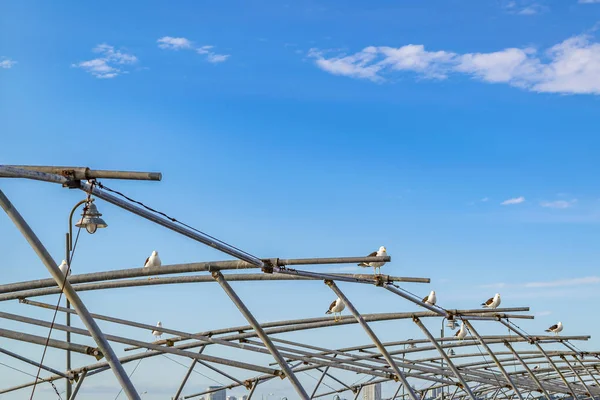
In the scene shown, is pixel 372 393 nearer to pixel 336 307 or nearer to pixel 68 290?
pixel 336 307

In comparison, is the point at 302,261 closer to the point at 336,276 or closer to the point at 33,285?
the point at 336,276

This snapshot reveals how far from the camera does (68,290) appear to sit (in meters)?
12.5

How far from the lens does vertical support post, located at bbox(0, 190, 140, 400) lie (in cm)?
1150

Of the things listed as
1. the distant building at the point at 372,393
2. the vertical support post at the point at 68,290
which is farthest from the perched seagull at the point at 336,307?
the distant building at the point at 372,393

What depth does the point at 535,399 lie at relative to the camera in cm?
5397

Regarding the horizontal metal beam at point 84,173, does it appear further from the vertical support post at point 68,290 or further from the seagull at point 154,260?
the seagull at point 154,260

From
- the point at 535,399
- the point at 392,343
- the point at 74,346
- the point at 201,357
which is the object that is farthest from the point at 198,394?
the point at 535,399

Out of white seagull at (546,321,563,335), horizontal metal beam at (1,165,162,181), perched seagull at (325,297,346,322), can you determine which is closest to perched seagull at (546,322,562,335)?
white seagull at (546,321,563,335)

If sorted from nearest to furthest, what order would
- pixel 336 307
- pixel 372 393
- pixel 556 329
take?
pixel 336 307 → pixel 556 329 → pixel 372 393

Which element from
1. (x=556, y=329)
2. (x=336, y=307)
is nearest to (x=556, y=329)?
(x=556, y=329)

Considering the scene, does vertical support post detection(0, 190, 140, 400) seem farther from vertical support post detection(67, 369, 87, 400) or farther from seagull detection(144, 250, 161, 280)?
vertical support post detection(67, 369, 87, 400)

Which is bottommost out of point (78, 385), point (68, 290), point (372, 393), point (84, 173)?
point (68, 290)

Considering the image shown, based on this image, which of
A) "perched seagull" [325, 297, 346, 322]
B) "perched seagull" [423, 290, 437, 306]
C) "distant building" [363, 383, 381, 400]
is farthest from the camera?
"distant building" [363, 383, 381, 400]

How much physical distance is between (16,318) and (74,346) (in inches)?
96.5
